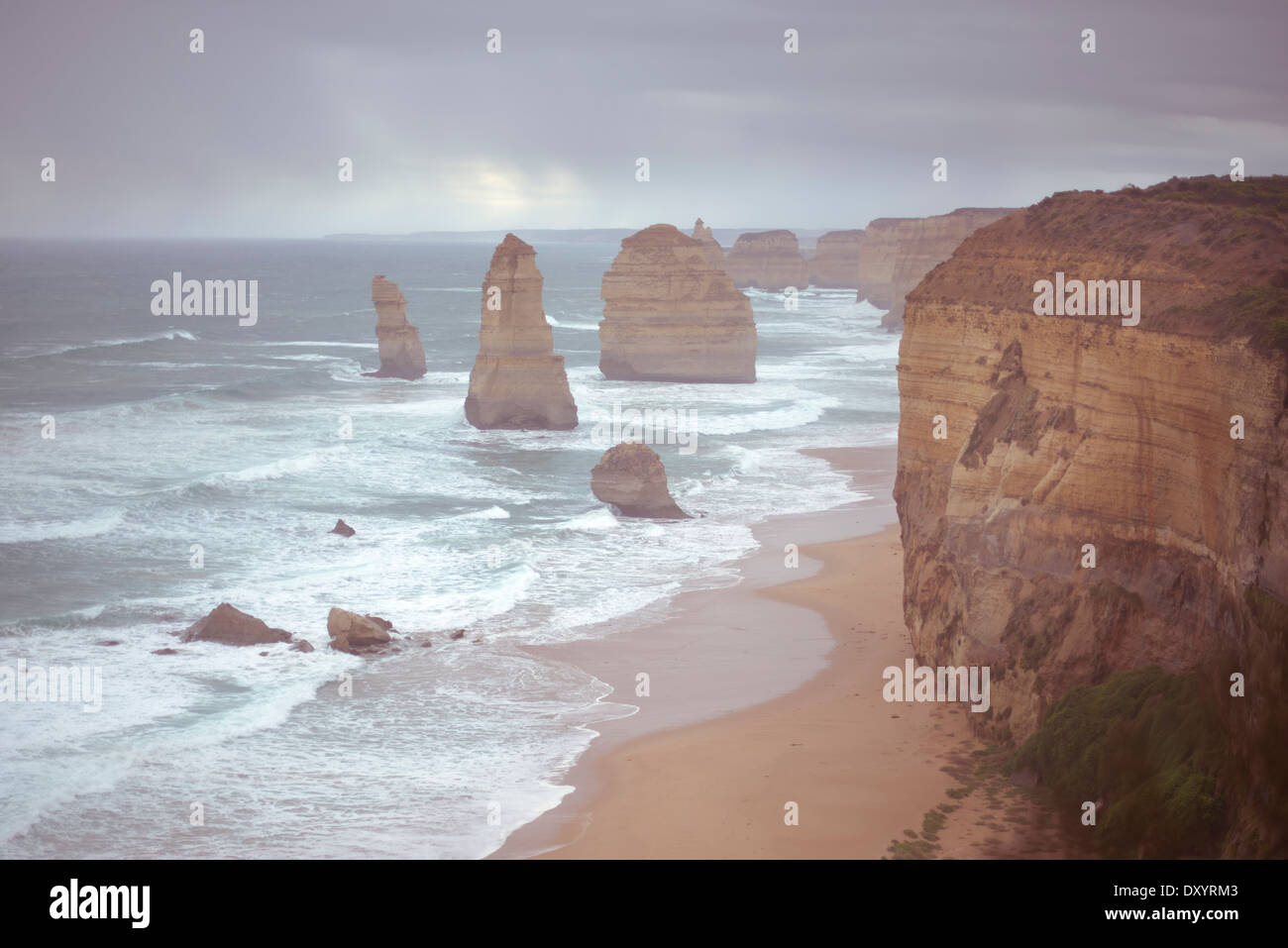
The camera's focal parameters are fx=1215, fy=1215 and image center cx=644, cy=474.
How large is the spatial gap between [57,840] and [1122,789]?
13.4 metres

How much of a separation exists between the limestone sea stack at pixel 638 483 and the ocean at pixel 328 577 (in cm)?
73

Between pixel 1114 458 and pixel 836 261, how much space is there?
140 m

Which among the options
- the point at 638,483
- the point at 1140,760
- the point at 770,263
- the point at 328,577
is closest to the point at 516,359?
the point at 638,483

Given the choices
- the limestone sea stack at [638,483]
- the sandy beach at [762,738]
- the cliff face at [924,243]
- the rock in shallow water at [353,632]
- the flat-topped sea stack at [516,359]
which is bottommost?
the sandy beach at [762,738]

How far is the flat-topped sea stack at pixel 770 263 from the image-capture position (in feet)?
474

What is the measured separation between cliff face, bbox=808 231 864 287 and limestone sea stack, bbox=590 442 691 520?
119 meters

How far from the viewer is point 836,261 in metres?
153

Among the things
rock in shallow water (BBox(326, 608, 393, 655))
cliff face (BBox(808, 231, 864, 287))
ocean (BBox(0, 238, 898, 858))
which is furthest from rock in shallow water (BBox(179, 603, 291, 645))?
cliff face (BBox(808, 231, 864, 287))

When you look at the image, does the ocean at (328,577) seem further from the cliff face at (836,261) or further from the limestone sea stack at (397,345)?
the cliff face at (836,261)

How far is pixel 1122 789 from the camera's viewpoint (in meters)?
14.2

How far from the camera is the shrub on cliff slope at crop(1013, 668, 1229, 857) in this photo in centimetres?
1291

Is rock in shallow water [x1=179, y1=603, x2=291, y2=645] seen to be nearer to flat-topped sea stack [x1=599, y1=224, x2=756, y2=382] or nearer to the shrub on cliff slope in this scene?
the shrub on cliff slope

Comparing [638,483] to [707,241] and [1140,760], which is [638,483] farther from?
[707,241]

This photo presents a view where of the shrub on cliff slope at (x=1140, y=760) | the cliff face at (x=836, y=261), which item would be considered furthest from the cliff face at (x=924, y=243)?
the shrub on cliff slope at (x=1140, y=760)
